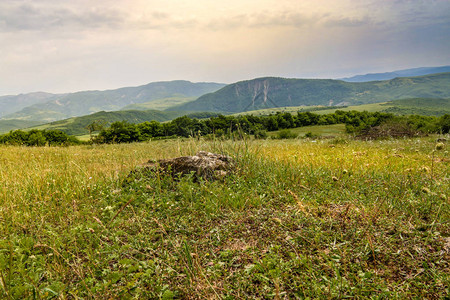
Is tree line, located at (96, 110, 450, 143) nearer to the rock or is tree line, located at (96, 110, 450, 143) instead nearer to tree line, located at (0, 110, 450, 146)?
tree line, located at (0, 110, 450, 146)

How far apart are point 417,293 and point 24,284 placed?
4.21 m

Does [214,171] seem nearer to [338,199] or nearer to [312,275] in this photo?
[338,199]

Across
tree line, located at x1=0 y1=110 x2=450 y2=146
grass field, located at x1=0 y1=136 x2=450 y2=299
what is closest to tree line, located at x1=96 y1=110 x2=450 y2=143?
tree line, located at x1=0 y1=110 x2=450 y2=146

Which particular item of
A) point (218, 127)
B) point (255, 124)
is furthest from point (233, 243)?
point (255, 124)

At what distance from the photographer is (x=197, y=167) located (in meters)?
6.42

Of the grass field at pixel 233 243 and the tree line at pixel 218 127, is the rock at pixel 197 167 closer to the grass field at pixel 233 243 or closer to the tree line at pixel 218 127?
the grass field at pixel 233 243

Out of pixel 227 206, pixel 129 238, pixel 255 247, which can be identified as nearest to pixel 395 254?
pixel 255 247

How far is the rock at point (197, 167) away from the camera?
6.29 metres

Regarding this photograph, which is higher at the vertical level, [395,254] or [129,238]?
[129,238]

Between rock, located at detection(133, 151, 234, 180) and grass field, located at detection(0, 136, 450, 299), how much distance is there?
2.39 ft

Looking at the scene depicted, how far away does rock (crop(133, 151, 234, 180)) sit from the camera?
20.6ft

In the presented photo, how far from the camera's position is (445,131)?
950 inches

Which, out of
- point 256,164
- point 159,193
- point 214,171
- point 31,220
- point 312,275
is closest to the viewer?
point 312,275

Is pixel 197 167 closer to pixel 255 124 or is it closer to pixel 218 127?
pixel 218 127
